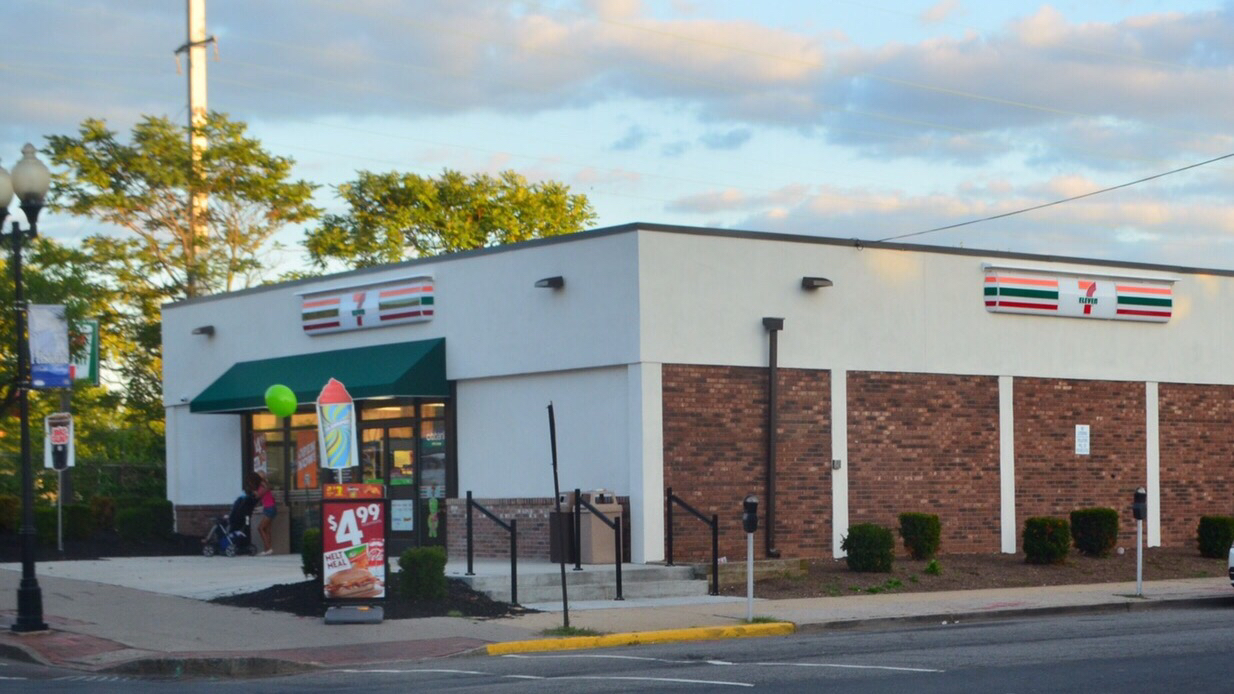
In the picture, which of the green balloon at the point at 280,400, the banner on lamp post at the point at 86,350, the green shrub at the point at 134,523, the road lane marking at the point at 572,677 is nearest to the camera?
the road lane marking at the point at 572,677

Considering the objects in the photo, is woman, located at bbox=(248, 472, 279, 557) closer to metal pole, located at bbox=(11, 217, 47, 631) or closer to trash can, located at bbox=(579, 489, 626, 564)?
trash can, located at bbox=(579, 489, 626, 564)

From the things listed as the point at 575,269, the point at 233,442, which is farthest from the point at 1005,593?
the point at 233,442

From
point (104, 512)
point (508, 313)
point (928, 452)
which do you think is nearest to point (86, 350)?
point (104, 512)

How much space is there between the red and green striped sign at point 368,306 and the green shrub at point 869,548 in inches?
322

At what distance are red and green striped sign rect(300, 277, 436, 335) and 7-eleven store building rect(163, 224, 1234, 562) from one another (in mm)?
44

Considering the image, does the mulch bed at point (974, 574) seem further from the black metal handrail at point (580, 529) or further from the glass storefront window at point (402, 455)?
the glass storefront window at point (402, 455)

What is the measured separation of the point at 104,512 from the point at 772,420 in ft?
49.1

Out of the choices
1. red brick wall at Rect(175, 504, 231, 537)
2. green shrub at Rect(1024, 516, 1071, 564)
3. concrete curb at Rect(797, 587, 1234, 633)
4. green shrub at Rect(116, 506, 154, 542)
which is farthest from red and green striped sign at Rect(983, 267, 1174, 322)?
green shrub at Rect(116, 506, 154, 542)

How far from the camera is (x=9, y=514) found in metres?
28.6

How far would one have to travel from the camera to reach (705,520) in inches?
838

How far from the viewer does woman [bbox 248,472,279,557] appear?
2772cm

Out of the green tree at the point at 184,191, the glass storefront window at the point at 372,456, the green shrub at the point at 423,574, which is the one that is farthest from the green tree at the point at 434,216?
the green shrub at the point at 423,574

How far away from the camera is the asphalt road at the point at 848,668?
11.9 meters

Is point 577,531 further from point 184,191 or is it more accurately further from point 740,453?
point 184,191
